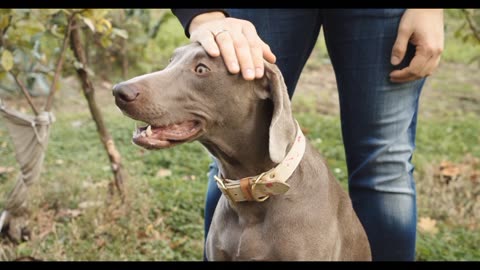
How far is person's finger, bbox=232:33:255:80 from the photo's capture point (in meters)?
1.88

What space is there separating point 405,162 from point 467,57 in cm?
605

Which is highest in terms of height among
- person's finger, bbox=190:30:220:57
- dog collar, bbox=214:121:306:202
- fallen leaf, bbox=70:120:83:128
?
person's finger, bbox=190:30:220:57

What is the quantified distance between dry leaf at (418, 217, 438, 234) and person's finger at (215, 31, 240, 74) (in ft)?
7.45

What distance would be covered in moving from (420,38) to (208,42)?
85 centimetres

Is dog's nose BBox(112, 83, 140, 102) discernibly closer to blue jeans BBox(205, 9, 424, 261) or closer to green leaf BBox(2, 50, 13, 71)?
blue jeans BBox(205, 9, 424, 261)

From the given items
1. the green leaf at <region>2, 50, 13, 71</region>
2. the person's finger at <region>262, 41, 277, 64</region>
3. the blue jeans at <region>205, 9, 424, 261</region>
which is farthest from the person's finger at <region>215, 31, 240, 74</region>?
the green leaf at <region>2, 50, 13, 71</region>

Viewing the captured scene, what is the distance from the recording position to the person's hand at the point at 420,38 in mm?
2299

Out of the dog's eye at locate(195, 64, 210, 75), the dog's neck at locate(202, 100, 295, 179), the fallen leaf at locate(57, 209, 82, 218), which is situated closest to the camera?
the dog's eye at locate(195, 64, 210, 75)

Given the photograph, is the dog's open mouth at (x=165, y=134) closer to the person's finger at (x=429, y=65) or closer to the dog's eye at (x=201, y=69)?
the dog's eye at (x=201, y=69)

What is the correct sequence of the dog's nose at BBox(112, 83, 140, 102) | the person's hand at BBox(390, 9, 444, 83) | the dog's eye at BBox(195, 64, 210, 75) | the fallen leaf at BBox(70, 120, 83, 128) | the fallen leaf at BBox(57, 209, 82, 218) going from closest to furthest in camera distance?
the dog's nose at BBox(112, 83, 140, 102)
the dog's eye at BBox(195, 64, 210, 75)
the person's hand at BBox(390, 9, 444, 83)
the fallen leaf at BBox(57, 209, 82, 218)
the fallen leaf at BBox(70, 120, 83, 128)

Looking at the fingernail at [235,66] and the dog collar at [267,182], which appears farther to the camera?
the dog collar at [267,182]

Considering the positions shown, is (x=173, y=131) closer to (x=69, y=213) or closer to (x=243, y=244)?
(x=243, y=244)

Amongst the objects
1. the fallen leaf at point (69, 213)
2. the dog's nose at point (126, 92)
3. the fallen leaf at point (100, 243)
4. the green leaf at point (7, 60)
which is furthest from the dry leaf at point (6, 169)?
the dog's nose at point (126, 92)

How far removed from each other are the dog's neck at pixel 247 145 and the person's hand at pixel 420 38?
2.02 feet
